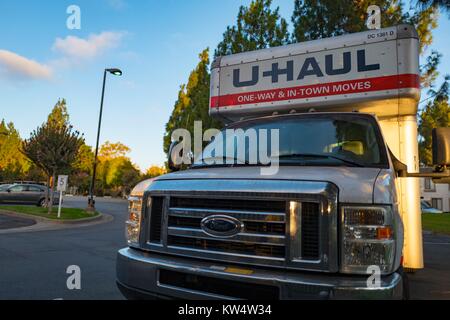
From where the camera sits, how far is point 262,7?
19484 millimetres

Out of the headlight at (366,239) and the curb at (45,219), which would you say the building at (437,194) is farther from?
the headlight at (366,239)

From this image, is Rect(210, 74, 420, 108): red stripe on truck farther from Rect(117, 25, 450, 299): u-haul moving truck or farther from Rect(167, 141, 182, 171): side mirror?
Rect(167, 141, 182, 171): side mirror

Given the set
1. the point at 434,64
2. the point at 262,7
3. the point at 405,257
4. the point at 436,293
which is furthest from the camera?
the point at 262,7

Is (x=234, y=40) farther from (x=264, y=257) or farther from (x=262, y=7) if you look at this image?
(x=264, y=257)

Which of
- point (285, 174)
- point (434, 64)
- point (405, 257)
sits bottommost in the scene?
point (405, 257)

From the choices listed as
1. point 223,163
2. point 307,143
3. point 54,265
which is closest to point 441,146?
point 307,143

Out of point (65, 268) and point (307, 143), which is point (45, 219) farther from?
point (307, 143)

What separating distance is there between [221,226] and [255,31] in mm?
18366

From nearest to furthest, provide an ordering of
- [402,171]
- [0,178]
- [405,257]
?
[402,171] < [405,257] < [0,178]

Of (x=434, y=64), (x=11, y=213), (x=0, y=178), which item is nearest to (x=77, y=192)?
(x=0, y=178)

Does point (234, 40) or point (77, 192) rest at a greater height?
point (234, 40)

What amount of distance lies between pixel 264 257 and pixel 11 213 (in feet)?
54.6

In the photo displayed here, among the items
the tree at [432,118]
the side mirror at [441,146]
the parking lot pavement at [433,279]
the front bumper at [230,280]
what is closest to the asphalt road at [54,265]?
the front bumper at [230,280]

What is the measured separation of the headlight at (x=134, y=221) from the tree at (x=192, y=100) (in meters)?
18.5
